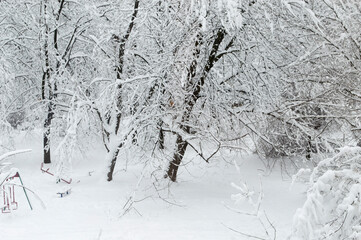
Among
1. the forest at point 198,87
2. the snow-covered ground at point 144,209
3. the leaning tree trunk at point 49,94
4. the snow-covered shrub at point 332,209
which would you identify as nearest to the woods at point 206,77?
the forest at point 198,87

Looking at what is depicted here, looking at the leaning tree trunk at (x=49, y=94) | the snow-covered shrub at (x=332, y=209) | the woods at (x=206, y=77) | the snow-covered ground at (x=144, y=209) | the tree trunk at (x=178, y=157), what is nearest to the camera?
the snow-covered shrub at (x=332, y=209)

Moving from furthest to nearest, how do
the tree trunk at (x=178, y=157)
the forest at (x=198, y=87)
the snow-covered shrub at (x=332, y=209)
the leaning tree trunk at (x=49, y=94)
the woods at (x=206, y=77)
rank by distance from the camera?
the leaning tree trunk at (x=49, y=94)
the tree trunk at (x=178, y=157)
the woods at (x=206, y=77)
the forest at (x=198, y=87)
the snow-covered shrub at (x=332, y=209)

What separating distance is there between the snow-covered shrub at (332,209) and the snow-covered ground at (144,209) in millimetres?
2412

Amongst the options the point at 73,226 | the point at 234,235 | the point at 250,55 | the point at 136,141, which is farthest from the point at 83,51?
the point at 234,235

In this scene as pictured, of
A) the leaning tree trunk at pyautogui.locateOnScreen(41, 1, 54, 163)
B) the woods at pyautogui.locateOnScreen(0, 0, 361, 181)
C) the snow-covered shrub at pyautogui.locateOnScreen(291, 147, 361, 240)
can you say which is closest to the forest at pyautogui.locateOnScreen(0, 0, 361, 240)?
the woods at pyautogui.locateOnScreen(0, 0, 361, 181)

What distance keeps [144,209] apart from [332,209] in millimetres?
5734

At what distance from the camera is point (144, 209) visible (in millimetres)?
8773

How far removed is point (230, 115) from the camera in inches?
386

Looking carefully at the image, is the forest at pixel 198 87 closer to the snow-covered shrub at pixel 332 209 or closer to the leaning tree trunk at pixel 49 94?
the leaning tree trunk at pixel 49 94

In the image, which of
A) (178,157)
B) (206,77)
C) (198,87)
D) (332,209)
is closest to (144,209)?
(178,157)

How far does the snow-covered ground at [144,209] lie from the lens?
723cm

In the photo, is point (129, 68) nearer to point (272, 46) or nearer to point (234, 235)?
point (272, 46)

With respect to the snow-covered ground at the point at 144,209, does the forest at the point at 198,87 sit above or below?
above

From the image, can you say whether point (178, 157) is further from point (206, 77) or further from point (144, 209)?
point (206, 77)
